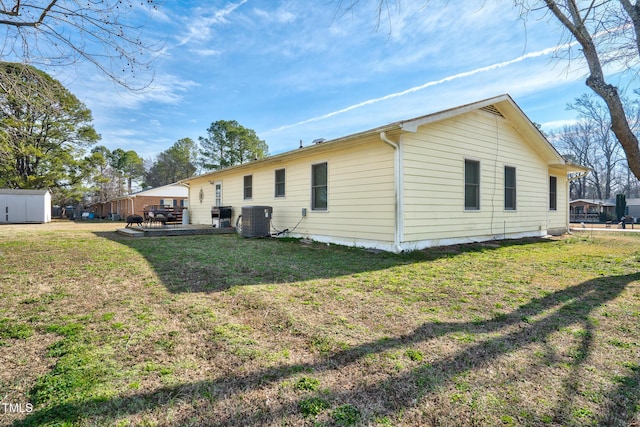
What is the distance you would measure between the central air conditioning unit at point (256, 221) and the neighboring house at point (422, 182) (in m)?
0.53

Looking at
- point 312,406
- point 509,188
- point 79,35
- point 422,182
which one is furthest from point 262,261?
point 509,188

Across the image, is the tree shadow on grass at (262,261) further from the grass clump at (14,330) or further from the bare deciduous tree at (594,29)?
the bare deciduous tree at (594,29)

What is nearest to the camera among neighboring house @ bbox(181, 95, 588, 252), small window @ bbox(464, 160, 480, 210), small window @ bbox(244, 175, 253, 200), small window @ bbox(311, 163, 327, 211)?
neighboring house @ bbox(181, 95, 588, 252)

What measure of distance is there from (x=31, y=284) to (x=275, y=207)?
6.92m

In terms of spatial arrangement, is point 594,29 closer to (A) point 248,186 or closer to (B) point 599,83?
(B) point 599,83

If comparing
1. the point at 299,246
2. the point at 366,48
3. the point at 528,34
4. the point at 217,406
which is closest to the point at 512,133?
the point at 528,34

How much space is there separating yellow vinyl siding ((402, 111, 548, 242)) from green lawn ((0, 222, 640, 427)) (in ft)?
8.61

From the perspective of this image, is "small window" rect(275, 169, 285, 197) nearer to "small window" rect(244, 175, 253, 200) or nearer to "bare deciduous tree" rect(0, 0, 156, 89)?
"small window" rect(244, 175, 253, 200)

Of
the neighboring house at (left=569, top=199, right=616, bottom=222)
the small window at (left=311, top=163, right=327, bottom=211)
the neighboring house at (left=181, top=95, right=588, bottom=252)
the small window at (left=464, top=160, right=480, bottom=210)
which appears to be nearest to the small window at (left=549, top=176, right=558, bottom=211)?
the neighboring house at (left=181, top=95, right=588, bottom=252)

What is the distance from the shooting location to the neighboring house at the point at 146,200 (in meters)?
28.1

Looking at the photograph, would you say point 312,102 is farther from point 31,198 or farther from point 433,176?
point 31,198

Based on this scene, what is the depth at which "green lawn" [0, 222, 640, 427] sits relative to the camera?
1725 millimetres

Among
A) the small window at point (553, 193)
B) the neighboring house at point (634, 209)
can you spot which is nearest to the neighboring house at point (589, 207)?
the neighboring house at point (634, 209)

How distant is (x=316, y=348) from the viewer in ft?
8.05
